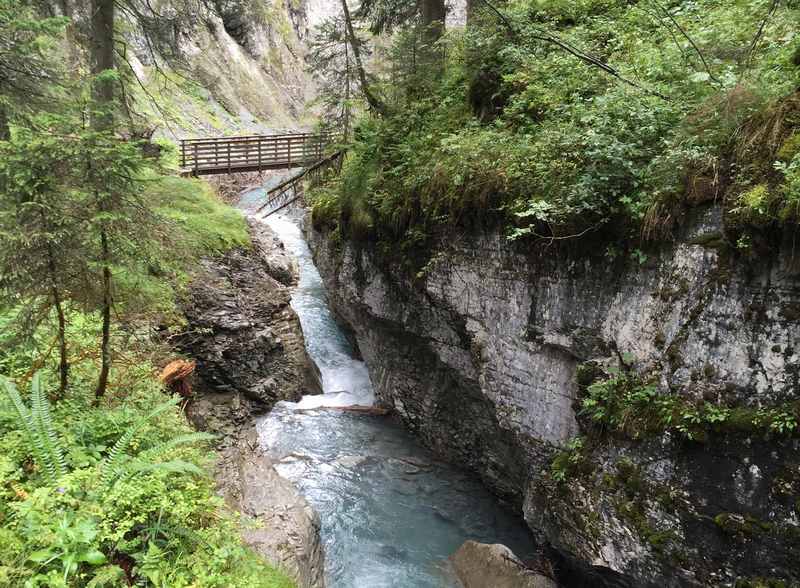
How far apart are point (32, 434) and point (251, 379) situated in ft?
26.0

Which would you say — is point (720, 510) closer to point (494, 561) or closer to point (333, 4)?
point (494, 561)

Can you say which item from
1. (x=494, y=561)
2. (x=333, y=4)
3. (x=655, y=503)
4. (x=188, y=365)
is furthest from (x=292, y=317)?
(x=333, y=4)

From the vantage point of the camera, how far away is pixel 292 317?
1409cm

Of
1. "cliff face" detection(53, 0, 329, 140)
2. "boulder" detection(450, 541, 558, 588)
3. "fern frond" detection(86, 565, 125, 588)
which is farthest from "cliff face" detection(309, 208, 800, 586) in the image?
"cliff face" detection(53, 0, 329, 140)

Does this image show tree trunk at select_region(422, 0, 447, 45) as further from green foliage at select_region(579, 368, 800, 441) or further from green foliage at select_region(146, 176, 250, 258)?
green foliage at select_region(579, 368, 800, 441)

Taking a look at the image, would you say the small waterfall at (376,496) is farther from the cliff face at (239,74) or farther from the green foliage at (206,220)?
the cliff face at (239,74)

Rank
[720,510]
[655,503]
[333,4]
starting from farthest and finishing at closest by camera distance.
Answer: [333,4], [655,503], [720,510]

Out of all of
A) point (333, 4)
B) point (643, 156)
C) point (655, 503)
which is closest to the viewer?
point (655, 503)

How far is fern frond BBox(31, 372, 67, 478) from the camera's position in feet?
13.7

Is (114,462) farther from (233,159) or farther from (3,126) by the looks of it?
(233,159)

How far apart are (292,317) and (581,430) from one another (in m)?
9.38

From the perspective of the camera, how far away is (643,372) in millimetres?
5836

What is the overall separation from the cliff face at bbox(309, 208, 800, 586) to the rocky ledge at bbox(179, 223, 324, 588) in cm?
370

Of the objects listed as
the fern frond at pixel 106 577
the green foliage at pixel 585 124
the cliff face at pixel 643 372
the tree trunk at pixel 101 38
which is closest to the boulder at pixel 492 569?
the cliff face at pixel 643 372
